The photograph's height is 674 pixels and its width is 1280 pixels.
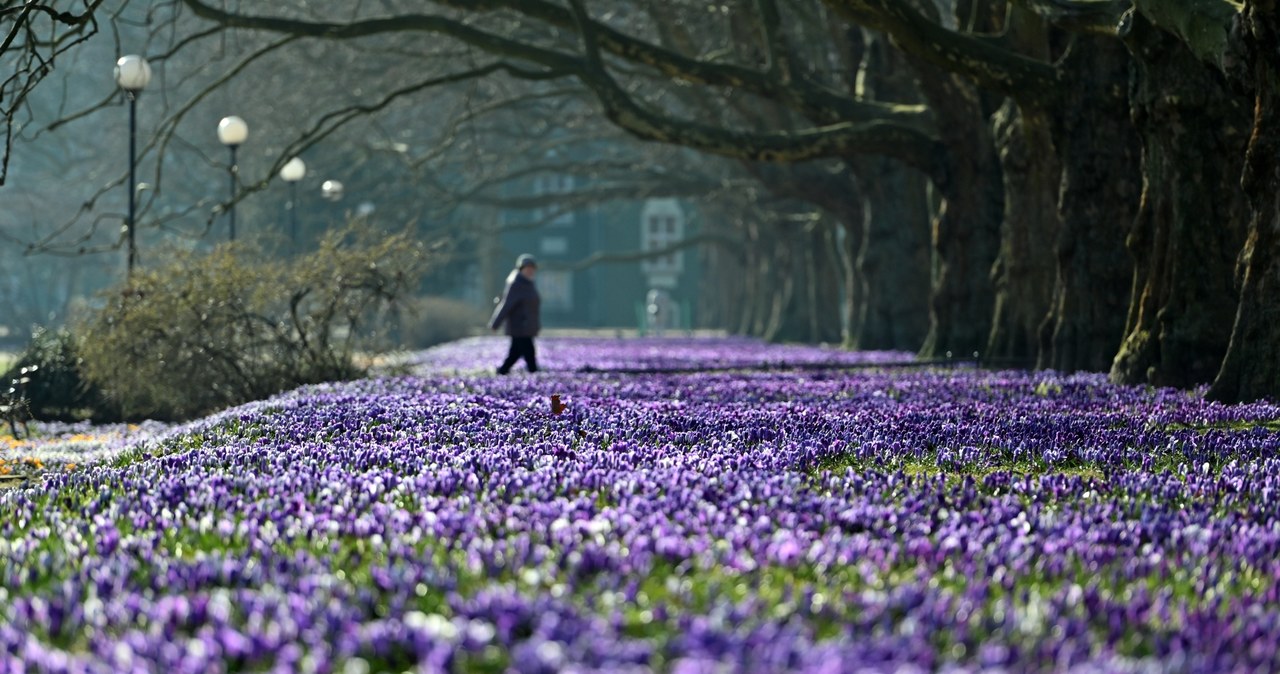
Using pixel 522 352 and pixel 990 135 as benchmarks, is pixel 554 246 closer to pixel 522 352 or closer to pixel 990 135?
pixel 990 135

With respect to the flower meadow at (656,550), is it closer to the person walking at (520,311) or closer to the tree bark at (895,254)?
the person walking at (520,311)

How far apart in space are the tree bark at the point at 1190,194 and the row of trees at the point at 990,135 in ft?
0.07

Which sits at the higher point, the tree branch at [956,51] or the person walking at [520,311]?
the tree branch at [956,51]

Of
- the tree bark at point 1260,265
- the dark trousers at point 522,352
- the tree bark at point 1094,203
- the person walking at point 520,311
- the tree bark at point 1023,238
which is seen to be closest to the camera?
the tree bark at point 1260,265

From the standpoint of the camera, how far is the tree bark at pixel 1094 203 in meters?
20.5

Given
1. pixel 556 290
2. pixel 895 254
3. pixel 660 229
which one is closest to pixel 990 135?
pixel 895 254

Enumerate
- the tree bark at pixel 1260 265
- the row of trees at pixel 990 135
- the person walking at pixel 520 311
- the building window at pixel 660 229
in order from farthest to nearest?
1. the building window at pixel 660 229
2. the person walking at pixel 520 311
3. the row of trees at pixel 990 135
4. the tree bark at pixel 1260 265

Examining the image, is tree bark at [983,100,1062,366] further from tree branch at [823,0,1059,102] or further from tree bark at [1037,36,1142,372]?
tree branch at [823,0,1059,102]

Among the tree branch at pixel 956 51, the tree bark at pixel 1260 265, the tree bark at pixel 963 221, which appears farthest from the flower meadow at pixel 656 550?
the tree bark at pixel 963 221

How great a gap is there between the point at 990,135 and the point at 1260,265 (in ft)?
39.0

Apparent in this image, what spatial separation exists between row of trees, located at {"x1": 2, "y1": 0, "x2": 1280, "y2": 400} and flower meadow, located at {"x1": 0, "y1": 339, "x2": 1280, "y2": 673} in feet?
16.1

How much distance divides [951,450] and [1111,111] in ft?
34.8

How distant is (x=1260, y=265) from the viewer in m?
15.0

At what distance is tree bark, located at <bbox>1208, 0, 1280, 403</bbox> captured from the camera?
14.6m
